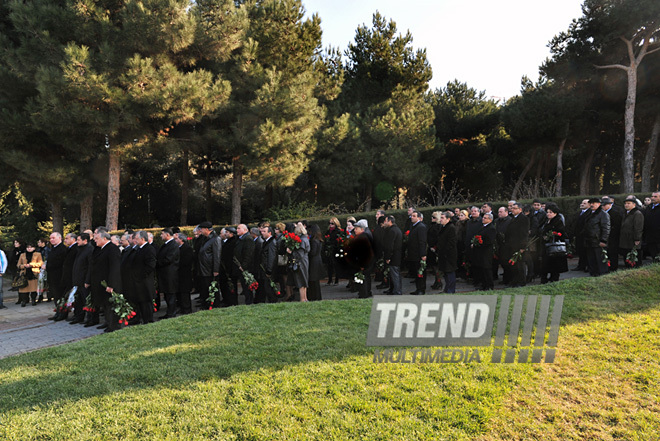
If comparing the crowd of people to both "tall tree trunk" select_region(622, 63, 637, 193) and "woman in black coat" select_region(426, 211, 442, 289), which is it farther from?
"tall tree trunk" select_region(622, 63, 637, 193)

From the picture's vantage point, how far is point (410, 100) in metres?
24.9

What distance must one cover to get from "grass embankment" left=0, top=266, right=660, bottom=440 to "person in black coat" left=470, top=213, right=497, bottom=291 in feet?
9.66

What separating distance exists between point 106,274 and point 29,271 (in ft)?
20.2

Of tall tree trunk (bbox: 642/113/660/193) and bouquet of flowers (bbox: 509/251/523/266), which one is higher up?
tall tree trunk (bbox: 642/113/660/193)

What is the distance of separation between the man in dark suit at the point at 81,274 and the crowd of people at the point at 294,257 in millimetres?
21

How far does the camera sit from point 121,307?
8062 mm

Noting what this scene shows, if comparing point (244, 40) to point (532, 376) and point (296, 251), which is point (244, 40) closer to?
point (296, 251)

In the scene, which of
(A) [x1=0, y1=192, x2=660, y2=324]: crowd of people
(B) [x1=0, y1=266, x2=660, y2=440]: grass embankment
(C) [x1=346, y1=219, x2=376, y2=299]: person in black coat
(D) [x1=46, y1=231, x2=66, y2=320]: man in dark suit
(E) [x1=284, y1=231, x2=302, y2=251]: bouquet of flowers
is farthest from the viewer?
(D) [x1=46, y1=231, x2=66, y2=320]: man in dark suit

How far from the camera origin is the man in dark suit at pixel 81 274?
8938 mm

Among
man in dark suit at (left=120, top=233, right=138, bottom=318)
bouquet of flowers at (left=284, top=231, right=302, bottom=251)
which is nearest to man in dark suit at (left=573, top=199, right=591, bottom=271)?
bouquet of flowers at (left=284, top=231, right=302, bottom=251)

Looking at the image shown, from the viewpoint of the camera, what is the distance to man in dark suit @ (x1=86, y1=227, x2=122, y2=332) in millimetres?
7992

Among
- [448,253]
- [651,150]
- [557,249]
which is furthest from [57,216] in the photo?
[651,150]

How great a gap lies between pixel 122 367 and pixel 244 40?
1716 centimetres

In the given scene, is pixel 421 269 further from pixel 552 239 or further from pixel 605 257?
pixel 605 257
